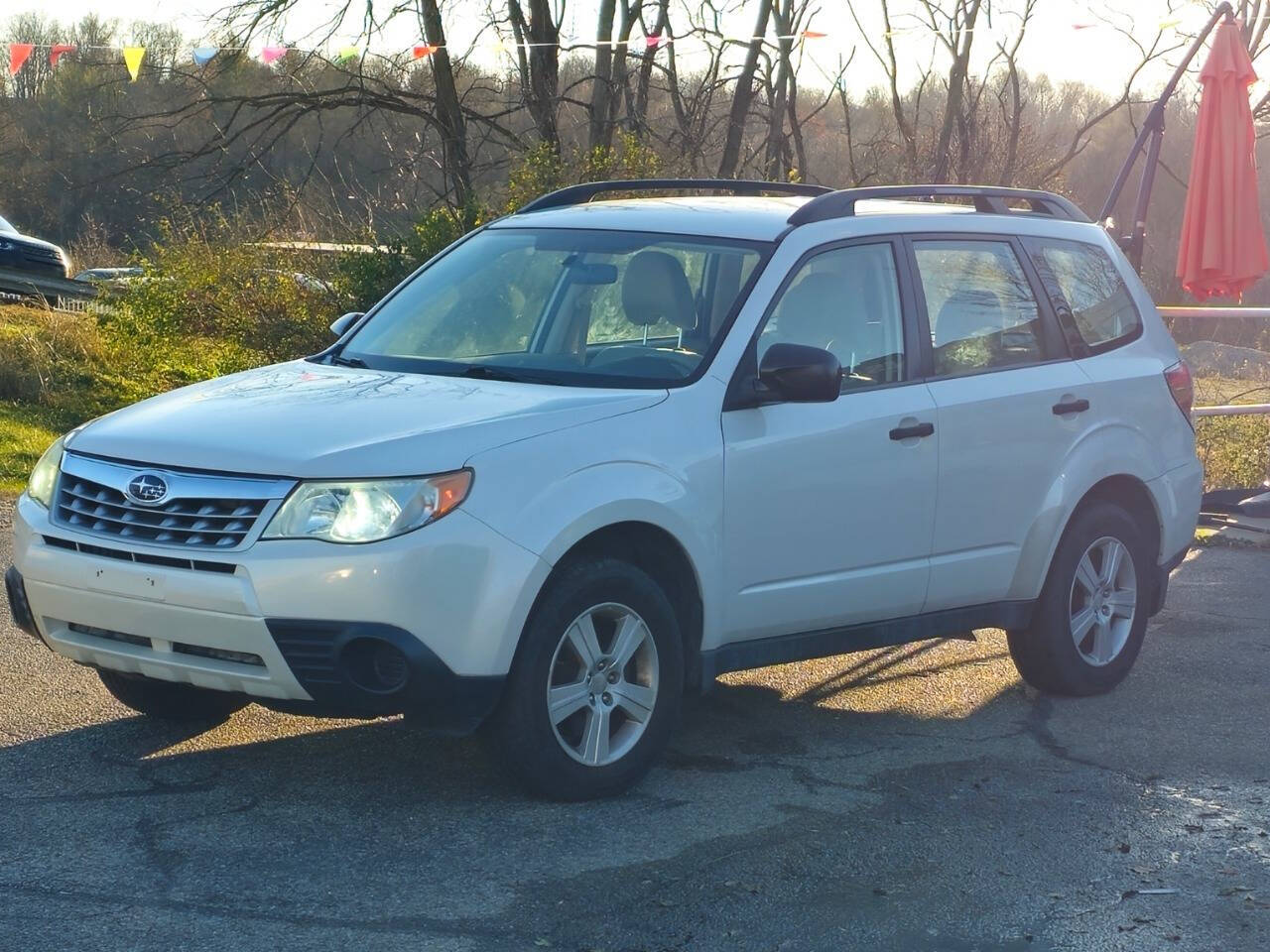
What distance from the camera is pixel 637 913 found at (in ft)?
13.8

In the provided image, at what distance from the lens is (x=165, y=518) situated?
15.6ft

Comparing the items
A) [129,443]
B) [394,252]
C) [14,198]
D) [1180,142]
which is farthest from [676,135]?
[1180,142]

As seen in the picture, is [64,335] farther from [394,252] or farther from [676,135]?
[676,135]

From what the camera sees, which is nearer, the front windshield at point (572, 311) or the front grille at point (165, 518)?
the front grille at point (165, 518)

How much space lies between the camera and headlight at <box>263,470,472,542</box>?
460cm

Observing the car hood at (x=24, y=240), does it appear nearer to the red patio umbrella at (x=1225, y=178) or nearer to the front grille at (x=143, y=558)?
the red patio umbrella at (x=1225, y=178)

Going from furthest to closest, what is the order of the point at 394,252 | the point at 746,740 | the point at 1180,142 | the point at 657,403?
the point at 1180,142 < the point at 394,252 < the point at 746,740 < the point at 657,403

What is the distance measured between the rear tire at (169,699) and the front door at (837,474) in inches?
69.1

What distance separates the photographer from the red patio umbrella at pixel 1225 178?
10.6m

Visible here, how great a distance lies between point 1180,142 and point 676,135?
30.6 m

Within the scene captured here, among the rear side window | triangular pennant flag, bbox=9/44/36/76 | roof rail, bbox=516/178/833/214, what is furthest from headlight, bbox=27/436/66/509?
triangular pennant flag, bbox=9/44/36/76

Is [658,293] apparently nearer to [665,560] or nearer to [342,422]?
[665,560]

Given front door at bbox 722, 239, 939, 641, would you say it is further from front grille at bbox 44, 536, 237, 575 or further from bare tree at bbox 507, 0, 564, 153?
bare tree at bbox 507, 0, 564, 153

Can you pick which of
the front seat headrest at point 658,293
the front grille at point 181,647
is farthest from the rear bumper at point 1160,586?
the front grille at point 181,647
